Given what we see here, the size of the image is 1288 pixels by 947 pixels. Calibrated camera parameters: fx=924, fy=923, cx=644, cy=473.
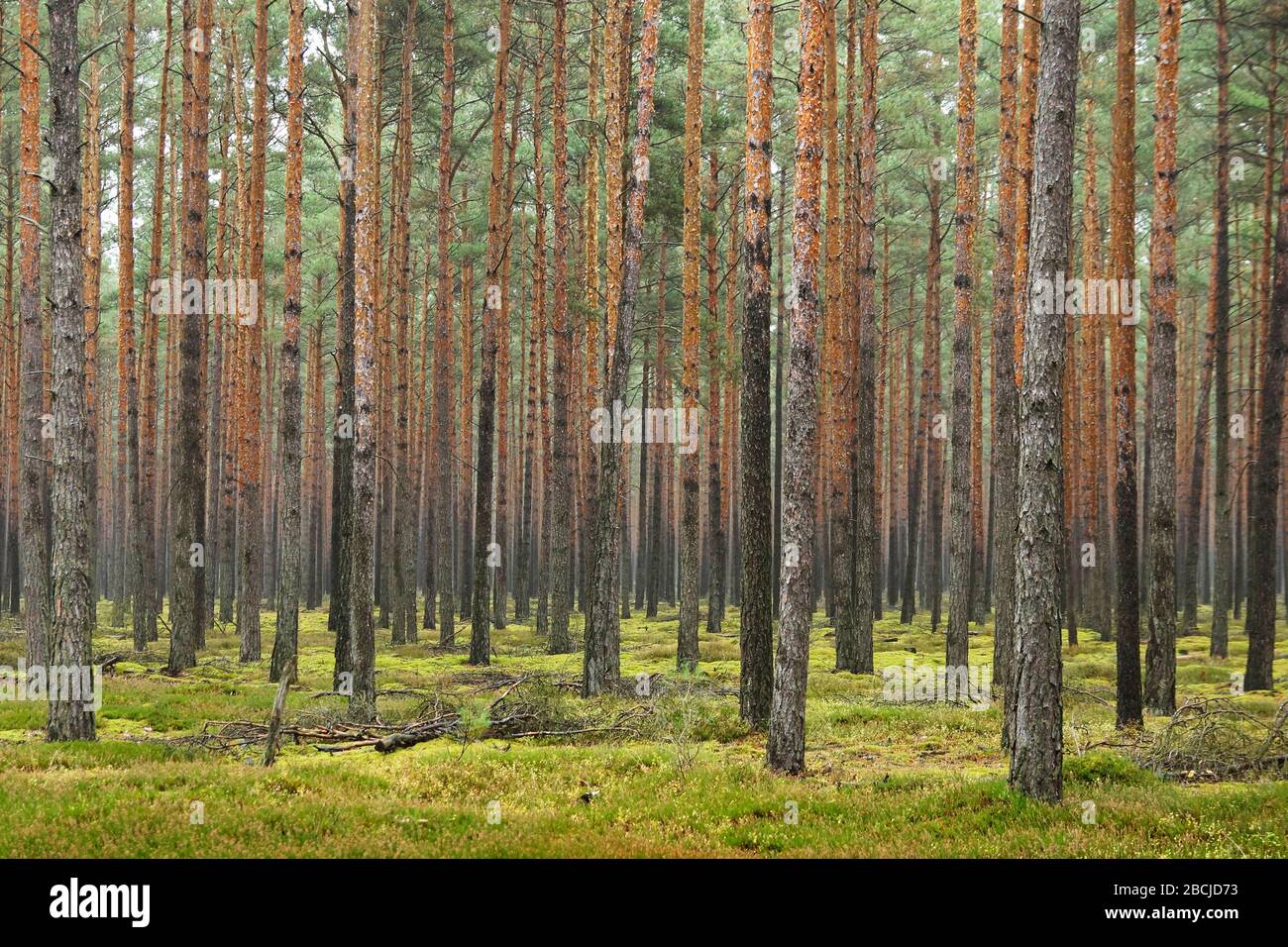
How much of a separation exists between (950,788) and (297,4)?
1558 cm

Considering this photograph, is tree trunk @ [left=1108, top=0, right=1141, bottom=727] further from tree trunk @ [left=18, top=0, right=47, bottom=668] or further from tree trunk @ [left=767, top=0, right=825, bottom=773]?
tree trunk @ [left=18, top=0, right=47, bottom=668]

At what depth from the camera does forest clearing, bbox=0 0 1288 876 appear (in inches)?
323

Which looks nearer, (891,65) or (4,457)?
(891,65)

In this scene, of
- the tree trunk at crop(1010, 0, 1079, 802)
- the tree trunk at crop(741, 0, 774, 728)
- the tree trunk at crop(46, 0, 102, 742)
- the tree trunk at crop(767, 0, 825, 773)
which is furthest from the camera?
the tree trunk at crop(741, 0, 774, 728)

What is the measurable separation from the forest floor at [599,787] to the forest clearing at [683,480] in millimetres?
64

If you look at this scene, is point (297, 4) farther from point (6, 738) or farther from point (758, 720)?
point (758, 720)

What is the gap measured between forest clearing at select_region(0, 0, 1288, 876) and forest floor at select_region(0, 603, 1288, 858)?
64 mm

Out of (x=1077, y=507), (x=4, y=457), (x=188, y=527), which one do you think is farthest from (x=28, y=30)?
(x=1077, y=507)

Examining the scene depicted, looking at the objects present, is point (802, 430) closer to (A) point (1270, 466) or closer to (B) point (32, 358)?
(A) point (1270, 466)

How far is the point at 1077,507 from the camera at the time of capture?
96.0 ft

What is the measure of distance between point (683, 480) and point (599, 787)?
→ 911 cm

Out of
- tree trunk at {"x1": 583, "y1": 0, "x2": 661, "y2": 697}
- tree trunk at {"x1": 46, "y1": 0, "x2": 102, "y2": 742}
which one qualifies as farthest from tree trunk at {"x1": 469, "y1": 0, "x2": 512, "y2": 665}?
tree trunk at {"x1": 46, "y1": 0, "x2": 102, "y2": 742}

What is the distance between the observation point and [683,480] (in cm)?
1766

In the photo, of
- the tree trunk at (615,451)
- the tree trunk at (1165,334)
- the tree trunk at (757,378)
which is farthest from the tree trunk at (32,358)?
the tree trunk at (1165,334)
